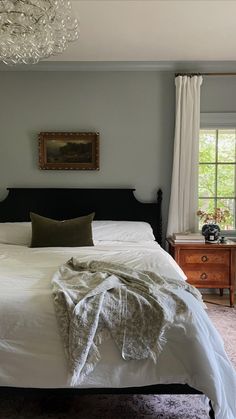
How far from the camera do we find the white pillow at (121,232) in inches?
142

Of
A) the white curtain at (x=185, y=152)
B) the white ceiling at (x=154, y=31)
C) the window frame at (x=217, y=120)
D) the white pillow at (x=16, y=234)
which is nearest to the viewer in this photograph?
the white ceiling at (x=154, y=31)

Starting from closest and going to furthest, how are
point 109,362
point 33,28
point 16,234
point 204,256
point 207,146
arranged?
point 109,362 → point 33,28 → point 16,234 → point 204,256 → point 207,146

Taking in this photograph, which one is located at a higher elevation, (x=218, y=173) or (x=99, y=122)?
(x=99, y=122)

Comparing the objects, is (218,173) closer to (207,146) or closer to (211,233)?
(207,146)

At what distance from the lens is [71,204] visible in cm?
402

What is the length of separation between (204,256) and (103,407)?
2022 mm

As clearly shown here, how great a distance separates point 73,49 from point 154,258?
2.20 metres

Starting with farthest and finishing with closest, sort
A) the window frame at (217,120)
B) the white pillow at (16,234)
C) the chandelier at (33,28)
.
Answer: the window frame at (217,120), the white pillow at (16,234), the chandelier at (33,28)

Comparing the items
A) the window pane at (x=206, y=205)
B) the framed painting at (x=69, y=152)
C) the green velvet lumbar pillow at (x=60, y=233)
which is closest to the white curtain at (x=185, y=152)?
the window pane at (x=206, y=205)

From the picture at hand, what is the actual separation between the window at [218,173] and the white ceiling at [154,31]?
0.85 meters

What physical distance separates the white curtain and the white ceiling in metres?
0.30

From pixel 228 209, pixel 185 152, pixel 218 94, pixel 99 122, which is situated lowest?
pixel 228 209

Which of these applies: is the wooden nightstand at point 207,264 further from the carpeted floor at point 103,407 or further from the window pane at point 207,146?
the carpeted floor at point 103,407

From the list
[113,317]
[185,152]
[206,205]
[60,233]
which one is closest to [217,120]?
[185,152]
